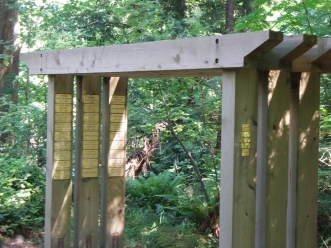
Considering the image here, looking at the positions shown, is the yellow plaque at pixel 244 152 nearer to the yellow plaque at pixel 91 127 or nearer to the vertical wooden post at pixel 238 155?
the vertical wooden post at pixel 238 155

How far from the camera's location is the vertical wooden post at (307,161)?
4.51 m

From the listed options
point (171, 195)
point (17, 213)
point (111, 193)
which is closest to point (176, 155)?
point (171, 195)

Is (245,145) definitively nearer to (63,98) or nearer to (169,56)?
(169,56)

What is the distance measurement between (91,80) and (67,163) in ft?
3.19

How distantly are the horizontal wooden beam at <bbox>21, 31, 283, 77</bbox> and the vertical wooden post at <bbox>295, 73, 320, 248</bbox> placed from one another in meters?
0.81

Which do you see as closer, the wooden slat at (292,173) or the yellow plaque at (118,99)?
the wooden slat at (292,173)

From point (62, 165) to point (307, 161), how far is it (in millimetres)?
2675

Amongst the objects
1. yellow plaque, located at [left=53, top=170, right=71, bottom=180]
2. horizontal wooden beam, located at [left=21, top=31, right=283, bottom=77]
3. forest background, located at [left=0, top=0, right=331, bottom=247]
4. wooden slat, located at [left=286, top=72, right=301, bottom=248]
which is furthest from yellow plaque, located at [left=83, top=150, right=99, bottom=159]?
wooden slat, located at [left=286, top=72, right=301, bottom=248]

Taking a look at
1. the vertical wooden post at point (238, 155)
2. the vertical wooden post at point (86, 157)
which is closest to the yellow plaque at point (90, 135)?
the vertical wooden post at point (86, 157)

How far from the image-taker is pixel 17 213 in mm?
7301

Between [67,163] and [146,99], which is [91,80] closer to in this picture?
[67,163]

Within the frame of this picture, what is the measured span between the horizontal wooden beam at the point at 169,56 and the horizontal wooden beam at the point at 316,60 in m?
0.66

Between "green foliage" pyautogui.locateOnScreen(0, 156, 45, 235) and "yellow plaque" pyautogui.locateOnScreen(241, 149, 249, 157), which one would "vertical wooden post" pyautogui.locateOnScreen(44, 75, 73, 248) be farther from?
"yellow plaque" pyautogui.locateOnScreen(241, 149, 249, 157)

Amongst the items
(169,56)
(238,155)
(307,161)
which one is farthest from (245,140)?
(307,161)
